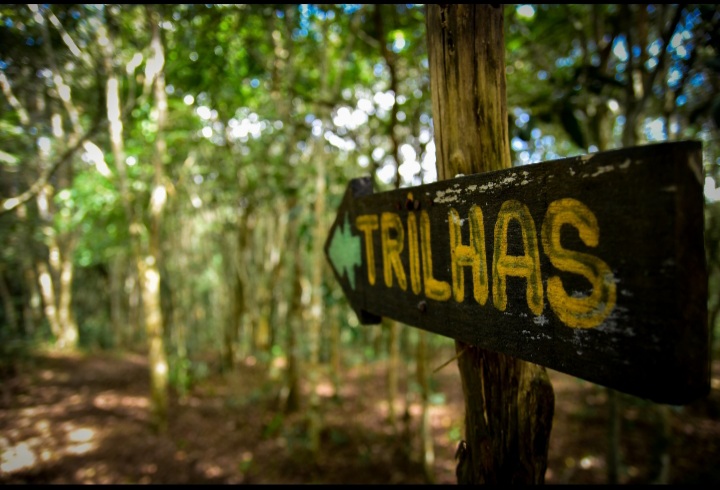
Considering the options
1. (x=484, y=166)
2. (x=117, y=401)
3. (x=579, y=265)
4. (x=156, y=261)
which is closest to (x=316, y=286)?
(x=156, y=261)

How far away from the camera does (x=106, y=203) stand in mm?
5934

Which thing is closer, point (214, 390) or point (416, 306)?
point (416, 306)

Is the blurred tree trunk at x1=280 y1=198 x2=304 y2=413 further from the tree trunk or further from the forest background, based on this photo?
the tree trunk

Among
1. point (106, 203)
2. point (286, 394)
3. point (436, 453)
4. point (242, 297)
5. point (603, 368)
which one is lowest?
point (436, 453)

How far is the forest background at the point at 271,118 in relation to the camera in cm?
344

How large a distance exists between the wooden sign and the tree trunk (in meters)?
0.25

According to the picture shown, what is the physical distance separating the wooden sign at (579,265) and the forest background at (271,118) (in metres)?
1.73

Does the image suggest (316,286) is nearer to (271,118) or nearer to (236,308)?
(271,118)

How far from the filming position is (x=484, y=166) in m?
1.09

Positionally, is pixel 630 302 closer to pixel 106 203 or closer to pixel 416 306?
pixel 416 306

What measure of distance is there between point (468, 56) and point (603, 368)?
37.2 inches

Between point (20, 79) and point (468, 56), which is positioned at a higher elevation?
point (20, 79)

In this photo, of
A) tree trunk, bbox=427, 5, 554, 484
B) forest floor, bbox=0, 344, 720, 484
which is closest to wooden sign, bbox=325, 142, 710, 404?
tree trunk, bbox=427, 5, 554, 484

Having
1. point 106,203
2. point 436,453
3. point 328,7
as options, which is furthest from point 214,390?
point 328,7
